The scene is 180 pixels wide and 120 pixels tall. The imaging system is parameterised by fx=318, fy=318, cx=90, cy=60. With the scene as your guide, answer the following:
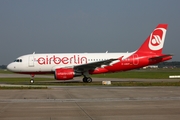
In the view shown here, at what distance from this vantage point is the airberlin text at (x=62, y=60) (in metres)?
34.3

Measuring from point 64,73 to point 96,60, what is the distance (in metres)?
4.65

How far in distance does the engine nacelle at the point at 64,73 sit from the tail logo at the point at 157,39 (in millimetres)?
9511

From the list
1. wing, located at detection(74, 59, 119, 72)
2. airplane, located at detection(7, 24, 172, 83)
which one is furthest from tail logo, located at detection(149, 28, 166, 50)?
wing, located at detection(74, 59, 119, 72)

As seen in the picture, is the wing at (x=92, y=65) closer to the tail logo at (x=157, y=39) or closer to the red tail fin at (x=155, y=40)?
the red tail fin at (x=155, y=40)

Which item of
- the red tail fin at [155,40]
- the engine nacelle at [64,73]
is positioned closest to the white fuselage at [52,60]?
the engine nacelle at [64,73]

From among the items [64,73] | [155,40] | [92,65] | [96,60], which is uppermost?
[155,40]

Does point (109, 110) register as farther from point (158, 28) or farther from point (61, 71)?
point (158, 28)

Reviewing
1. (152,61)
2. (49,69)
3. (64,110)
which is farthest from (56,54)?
(64,110)

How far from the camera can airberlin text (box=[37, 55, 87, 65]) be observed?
34.3 meters

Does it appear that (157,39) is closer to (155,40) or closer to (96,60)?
(155,40)

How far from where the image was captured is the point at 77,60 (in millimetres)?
34375

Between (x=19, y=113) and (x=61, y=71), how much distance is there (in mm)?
21469

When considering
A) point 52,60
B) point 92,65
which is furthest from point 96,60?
point 52,60

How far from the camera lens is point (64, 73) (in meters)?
32.0
